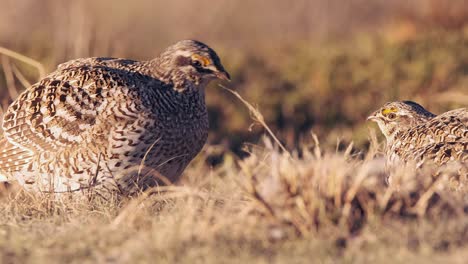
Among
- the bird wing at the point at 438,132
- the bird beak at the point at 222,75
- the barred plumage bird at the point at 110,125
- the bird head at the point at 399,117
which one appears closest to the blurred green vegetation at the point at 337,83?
the bird head at the point at 399,117

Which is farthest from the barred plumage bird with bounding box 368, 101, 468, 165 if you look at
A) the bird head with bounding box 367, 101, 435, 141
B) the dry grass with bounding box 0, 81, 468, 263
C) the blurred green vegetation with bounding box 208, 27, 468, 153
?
the blurred green vegetation with bounding box 208, 27, 468, 153

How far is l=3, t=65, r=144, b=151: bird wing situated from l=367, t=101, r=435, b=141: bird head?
8.17 ft

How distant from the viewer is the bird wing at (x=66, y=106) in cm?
667

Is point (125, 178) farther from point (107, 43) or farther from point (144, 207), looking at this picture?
point (107, 43)

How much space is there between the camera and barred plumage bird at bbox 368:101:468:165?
650cm

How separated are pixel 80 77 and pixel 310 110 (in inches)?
238

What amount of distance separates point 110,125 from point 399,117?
9.32ft

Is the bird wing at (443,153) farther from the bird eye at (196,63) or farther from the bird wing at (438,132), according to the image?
the bird eye at (196,63)

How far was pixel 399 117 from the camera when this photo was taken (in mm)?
7957

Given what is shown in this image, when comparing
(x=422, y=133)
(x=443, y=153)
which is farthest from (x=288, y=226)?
(x=422, y=133)

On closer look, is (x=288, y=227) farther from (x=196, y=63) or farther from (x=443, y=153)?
(x=196, y=63)

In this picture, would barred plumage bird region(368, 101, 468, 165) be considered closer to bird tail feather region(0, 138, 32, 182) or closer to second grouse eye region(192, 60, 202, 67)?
second grouse eye region(192, 60, 202, 67)

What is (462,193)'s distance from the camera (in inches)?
212

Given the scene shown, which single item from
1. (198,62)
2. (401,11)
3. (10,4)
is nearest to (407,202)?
(198,62)
